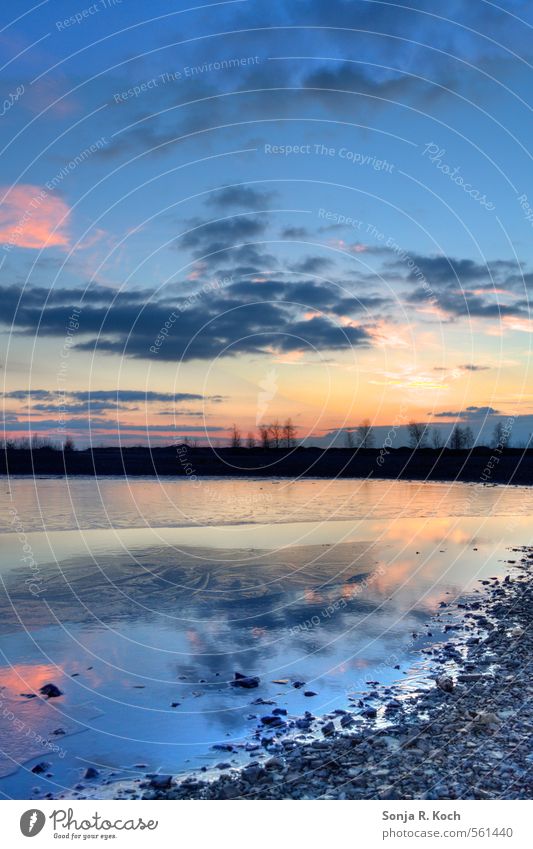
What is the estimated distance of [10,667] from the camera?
1242 cm

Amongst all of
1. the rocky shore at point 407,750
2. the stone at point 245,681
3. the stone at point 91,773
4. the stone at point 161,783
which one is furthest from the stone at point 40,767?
the stone at point 245,681

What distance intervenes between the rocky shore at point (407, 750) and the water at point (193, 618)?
0.59m

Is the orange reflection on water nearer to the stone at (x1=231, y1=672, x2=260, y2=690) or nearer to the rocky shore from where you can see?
the stone at (x1=231, y1=672, x2=260, y2=690)

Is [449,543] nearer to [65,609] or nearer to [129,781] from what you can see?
[65,609]

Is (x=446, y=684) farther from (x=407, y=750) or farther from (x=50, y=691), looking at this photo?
(x=50, y=691)

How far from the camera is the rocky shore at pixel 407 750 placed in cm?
810

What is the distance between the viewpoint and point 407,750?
8961 millimetres

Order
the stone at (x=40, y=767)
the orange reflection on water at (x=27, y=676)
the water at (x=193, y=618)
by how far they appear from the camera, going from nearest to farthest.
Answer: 1. the stone at (x=40, y=767)
2. the water at (x=193, y=618)
3. the orange reflection on water at (x=27, y=676)

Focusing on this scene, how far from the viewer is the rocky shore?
810 cm

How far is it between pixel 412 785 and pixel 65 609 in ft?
33.0

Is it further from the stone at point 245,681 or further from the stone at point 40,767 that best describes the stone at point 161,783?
the stone at point 245,681

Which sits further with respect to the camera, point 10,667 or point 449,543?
point 449,543

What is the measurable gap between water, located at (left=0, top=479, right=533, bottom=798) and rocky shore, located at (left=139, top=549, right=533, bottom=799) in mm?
592

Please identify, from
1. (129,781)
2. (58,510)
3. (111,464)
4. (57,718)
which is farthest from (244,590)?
(111,464)
